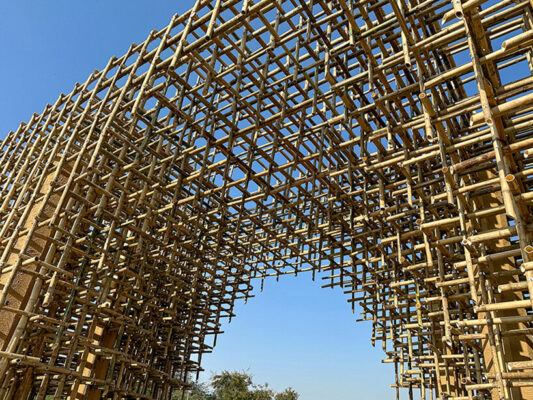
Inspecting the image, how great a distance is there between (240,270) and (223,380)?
76.5 feet

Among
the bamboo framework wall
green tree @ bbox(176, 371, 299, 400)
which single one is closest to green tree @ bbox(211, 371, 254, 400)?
green tree @ bbox(176, 371, 299, 400)

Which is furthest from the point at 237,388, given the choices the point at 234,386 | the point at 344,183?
the point at 344,183

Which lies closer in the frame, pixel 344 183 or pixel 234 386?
pixel 344 183

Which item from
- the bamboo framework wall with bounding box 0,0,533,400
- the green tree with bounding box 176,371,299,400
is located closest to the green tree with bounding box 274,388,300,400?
the green tree with bounding box 176,371,299,400

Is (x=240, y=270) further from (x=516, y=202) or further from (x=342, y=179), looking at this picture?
(x=516, y=202)

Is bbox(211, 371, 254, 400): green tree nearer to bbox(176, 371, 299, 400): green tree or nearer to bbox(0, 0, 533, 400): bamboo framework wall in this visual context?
bbox(176, 371, 299, 400): green tree

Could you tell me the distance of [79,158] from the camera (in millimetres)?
9016

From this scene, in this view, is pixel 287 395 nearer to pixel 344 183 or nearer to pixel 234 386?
pixel 234 386

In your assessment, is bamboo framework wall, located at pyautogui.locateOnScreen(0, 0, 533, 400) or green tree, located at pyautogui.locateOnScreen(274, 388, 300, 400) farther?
green tree, located at pyautogui.locateOnScreen(274, 388, 300, 400)

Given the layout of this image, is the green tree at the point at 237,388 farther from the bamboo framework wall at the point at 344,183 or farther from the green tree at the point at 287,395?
the bamboo framework wall at the point at 344,183

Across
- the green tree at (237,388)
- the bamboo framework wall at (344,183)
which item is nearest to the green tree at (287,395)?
the green tree at (237,388)

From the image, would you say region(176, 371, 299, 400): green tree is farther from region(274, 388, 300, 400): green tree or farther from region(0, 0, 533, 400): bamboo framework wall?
region(0, 0, 533, 400): bamboo framework wall

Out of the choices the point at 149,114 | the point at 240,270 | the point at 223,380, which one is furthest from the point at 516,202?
the point at 223,380

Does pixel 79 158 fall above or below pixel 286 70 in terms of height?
below
